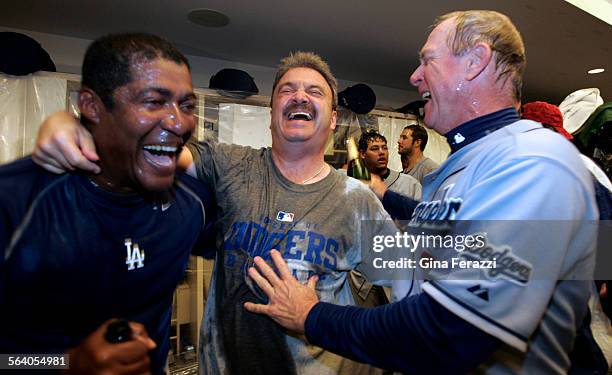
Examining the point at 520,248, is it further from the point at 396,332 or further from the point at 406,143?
the point at 406,143

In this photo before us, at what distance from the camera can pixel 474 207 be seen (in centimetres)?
83

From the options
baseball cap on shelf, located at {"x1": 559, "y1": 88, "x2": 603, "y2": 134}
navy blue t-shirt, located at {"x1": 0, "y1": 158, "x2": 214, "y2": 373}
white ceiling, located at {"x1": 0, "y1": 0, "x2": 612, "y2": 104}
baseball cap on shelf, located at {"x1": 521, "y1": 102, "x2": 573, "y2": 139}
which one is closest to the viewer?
navy blue t-shirt, located at {"x1": 0, "y1": 158, "x2": 214, "y2": 373}

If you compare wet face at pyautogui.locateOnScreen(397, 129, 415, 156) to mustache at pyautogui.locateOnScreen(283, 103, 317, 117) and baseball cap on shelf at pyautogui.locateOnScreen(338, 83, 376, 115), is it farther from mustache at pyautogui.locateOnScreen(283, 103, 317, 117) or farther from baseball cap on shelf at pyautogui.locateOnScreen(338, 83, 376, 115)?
mustache at pyautogui.locateOnScreen(283, 103, 317, 117)

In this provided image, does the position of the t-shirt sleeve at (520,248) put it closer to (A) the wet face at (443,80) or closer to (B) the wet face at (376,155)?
(A) the wet face at (443,80)

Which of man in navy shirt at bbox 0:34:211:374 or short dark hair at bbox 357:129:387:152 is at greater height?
short dark hair at bbox 357:129:387:152

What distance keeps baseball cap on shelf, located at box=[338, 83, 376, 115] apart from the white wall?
107cm

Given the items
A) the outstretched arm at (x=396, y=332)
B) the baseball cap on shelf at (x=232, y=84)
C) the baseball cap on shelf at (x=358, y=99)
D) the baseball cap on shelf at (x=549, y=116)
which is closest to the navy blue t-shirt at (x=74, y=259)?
the outstretched arm at (x=396, y=332)

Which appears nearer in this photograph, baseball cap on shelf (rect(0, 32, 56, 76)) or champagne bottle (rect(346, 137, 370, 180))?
champagne bottle (rect(346, 137, 370, 180))

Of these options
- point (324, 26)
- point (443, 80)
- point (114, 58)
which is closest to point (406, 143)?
point (324, 26)

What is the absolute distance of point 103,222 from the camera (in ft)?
3.18

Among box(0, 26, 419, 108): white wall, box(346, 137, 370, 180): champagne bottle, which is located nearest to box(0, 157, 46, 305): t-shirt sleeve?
box(346, 137, 370, 180): champagne bottle

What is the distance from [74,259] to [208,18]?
2.65 m

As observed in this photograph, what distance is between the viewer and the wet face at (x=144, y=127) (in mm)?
951

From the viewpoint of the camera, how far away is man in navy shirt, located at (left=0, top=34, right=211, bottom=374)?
847 millimetres
